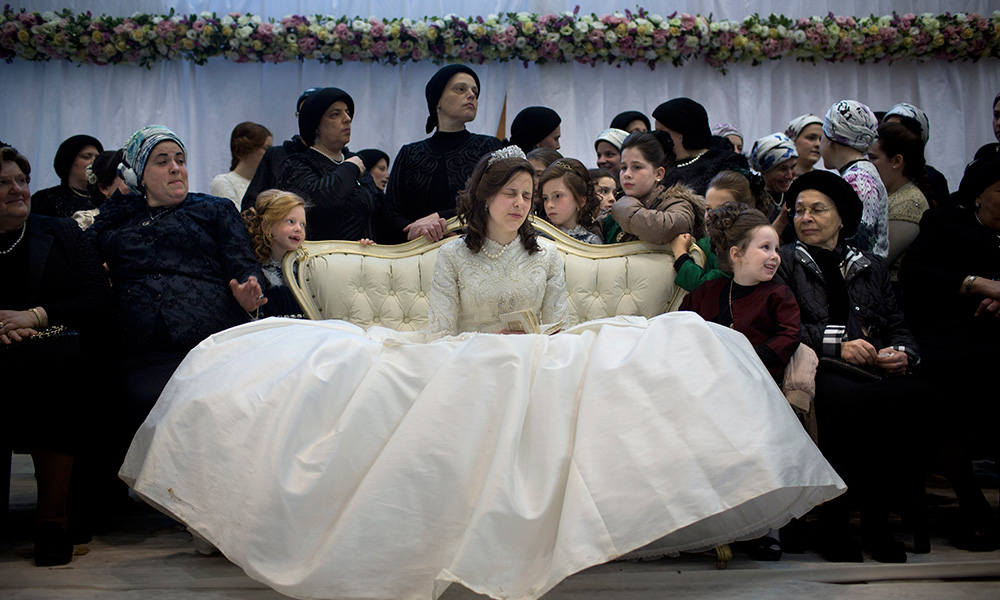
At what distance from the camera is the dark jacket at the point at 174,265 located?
11.3 ft

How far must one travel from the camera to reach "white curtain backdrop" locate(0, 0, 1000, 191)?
6.80 meters

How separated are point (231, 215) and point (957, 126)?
621 cm

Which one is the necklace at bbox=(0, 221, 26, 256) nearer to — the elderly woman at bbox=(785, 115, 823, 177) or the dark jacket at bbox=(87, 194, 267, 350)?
the dark jacket at bbox=(87, 194, 267, 350)

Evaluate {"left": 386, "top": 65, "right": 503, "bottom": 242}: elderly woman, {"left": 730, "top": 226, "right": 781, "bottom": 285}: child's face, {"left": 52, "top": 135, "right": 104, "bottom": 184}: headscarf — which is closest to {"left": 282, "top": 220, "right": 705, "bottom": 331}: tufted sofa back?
{"left": 386, "top": 65, "right": 503, "bottom": 242}: elderly woman

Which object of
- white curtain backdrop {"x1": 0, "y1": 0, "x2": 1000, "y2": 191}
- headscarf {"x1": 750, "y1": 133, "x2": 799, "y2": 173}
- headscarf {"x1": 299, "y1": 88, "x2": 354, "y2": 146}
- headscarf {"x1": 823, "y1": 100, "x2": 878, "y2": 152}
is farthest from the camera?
white curtain backdrop {"x1": 0, "y1": 0, "x2": 1000, "y2": 191}

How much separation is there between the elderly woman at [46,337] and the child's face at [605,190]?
2.48 metres

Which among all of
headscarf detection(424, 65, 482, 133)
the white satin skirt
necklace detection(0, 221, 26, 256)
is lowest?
the white satin skirt

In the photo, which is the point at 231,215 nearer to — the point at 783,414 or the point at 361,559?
the point at 361,559

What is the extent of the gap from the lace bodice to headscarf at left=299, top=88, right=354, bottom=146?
46.7 inches

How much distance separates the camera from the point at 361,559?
240cm

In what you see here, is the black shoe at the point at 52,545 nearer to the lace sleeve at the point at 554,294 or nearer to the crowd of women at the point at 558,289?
the crowd of women at the point at 558,289

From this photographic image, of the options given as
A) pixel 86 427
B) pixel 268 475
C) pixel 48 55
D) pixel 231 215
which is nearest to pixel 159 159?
pixel 231 215

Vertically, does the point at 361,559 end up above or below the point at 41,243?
below

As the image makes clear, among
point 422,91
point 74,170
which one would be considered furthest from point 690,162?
point 74,170
